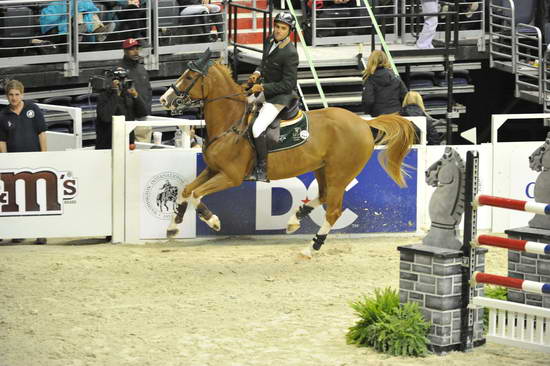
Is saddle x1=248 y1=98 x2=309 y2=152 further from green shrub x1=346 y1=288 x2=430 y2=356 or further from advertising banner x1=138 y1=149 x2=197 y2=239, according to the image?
green shrub x1=346 y1=288 x2=430 y2=356

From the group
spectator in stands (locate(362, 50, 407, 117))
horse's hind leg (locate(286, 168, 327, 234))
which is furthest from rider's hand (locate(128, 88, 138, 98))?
spectator in stands (locate(362, 50, 407, 117))

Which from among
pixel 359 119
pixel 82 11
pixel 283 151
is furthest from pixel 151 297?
pixel 82 11

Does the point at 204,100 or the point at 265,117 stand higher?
the point at 204,100

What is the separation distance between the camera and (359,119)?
14406mm

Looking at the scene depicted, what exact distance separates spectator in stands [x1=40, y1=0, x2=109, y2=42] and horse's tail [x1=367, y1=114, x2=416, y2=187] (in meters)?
4.85

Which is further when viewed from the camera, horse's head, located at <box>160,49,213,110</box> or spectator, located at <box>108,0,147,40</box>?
spectator, located at <box>108,0,147,40</box>

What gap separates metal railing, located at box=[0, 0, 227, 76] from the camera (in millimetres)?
17375

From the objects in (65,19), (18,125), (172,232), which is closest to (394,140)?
(172,232)

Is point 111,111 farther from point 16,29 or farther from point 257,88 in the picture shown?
point 16,29

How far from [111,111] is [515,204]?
660 cm

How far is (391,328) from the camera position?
393 inches

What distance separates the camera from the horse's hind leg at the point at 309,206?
14.5m

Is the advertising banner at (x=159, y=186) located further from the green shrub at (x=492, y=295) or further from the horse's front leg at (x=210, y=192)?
the green shrub at (x=492, y=295)

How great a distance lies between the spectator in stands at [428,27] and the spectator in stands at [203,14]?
303 cm
